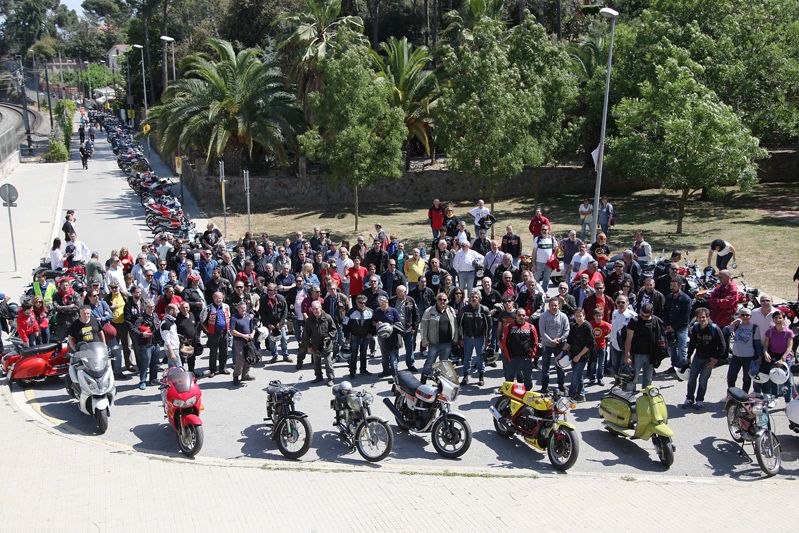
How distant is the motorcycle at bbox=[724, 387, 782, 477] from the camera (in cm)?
946

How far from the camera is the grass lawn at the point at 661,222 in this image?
70.6 feet

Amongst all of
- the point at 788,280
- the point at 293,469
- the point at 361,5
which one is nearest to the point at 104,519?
the point at 293,469

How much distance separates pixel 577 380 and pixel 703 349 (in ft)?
6.04

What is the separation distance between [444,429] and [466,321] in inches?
104

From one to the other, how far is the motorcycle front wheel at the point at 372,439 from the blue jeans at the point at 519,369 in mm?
2589

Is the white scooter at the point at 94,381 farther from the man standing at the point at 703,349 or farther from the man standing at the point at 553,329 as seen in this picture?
the man standing at the point at 703,349

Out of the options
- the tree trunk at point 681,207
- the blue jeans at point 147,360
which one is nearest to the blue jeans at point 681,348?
→ the blue jeans at point 147,360

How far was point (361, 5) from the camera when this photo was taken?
4841 cm

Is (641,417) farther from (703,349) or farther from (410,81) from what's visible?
(410,81)

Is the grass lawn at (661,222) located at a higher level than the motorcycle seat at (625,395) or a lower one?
higher

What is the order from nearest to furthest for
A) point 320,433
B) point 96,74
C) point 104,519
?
point 104,519
point 320,433
point 96,74

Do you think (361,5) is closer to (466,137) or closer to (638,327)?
(466,137)

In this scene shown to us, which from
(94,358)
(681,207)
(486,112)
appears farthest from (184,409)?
(681,207)

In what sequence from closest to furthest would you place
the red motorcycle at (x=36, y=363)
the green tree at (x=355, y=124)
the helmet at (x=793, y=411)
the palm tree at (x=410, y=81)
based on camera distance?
1. the helmet at (x=793, y=411)
2. the red motorcycle at (x=36, y=363)
3. the green tree at (x=355, y=124)
4. the palm tree at (x=410, y=81)
